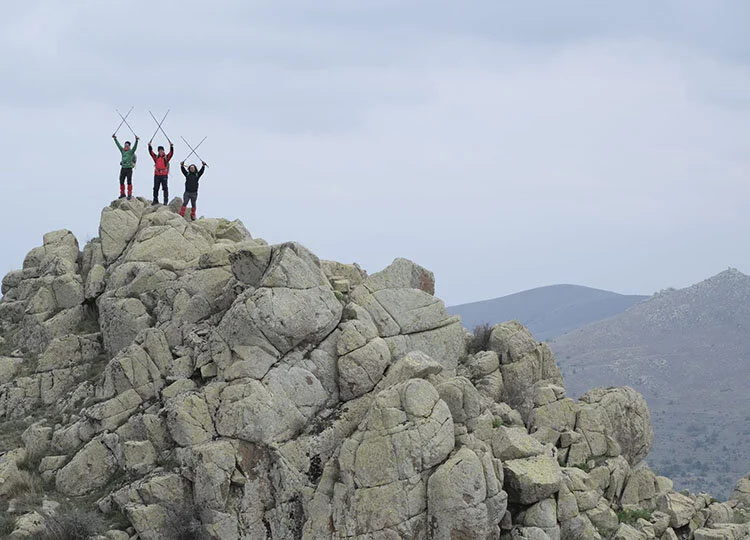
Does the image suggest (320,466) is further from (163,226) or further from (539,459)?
(163,226)

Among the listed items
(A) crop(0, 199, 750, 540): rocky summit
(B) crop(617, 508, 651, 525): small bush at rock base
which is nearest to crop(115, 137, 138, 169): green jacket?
(A) crop(0, 199, 750, 540): rocky summit

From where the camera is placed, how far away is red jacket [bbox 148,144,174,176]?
51.7m

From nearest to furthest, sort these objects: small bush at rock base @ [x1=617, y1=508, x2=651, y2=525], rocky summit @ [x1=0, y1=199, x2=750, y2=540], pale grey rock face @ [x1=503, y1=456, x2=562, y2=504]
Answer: rocky summit @ [x1=0, y1=199, x2=750, y2=540] → pale grey rock face @ [x1=503, y1=456, x2=562, y2=504] → small bush at rock base @ [x1=617, y1=508, x2=651, y2=525]

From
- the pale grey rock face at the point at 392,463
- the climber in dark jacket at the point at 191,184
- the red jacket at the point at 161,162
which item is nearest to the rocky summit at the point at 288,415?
the pale grey rock face at the point at 392,463

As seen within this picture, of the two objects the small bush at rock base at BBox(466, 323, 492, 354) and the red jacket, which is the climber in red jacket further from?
the small bush at rock base at BBox(466, 323, 492, 354)

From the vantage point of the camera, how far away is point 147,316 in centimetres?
4388

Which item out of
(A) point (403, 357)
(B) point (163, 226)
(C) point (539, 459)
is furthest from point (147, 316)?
(C) point (539, 459)

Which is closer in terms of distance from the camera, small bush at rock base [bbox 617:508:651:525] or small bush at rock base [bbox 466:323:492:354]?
small bush at rock base [bbox 617:508:651:525]

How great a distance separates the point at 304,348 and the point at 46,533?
13.3 meters

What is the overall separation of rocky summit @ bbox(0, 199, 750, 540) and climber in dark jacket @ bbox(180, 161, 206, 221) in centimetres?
314

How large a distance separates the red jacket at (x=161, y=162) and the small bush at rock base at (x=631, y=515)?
31.9 m

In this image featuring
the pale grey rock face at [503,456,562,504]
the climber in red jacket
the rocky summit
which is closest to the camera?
the rocky summit

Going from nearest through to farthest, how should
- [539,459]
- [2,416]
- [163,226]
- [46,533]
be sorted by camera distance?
1. [46,533]
2. [539,459]
3. [2,416]
4. [163,226]

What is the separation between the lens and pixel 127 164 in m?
52.1
